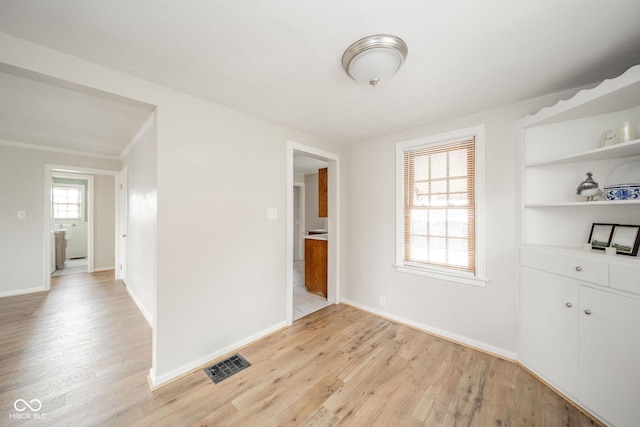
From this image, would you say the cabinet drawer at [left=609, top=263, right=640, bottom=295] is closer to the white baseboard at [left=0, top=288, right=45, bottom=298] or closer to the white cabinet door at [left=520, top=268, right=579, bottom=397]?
the white cabinet door at [left=520, top=268, right=579, bottom=397]

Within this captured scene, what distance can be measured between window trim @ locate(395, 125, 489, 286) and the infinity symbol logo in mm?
3289

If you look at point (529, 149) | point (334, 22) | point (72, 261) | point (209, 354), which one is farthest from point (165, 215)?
point (72, 261)

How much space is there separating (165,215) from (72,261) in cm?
694

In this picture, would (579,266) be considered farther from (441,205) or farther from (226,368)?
(226,368)

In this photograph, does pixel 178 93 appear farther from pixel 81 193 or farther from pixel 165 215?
pixel 81 193

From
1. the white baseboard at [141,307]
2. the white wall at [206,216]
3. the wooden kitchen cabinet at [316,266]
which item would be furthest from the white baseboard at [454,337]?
the white baseboard at [141,307]

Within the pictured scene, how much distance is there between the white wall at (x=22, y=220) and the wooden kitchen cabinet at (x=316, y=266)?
14.4 ft

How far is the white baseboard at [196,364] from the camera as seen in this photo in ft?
5.78

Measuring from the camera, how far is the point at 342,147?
346cm

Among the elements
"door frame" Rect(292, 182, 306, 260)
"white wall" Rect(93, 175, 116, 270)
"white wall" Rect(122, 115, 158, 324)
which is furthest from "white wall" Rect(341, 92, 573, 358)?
"white wall" Rect(93, 175, 116, 270)

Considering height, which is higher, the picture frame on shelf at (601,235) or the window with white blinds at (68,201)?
the window with white blinds at (68,201)

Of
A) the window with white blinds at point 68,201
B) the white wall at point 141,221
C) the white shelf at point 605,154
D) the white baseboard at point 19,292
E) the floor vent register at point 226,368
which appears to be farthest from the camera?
the window with white blinds at point 68,201

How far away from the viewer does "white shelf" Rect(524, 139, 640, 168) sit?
4.79ft

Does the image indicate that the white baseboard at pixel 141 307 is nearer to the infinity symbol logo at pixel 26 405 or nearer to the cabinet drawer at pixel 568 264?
the infinity symbol logo at pixel 26 405
